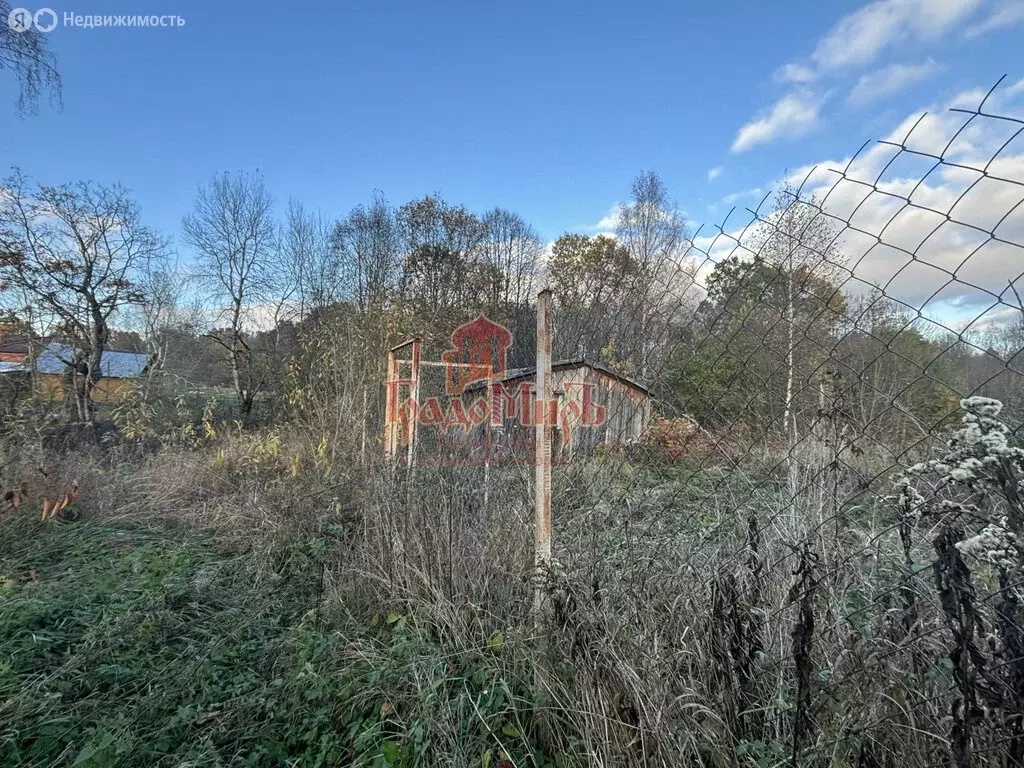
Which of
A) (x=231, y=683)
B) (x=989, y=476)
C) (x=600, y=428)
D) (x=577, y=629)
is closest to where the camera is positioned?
(x=989, y=476)

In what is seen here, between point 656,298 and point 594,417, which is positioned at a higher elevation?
point 656,298

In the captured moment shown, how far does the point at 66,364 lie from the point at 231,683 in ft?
30.3

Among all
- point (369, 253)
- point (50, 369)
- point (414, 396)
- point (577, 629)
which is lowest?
point (577, 629)

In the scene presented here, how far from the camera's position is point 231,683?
6.32 ft

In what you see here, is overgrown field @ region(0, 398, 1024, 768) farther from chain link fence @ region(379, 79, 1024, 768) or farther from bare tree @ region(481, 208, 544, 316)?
bare tree @ region(481, 208, 544, 316)

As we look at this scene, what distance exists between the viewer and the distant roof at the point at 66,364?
279 inches

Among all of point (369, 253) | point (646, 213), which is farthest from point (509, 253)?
point (369, 253)

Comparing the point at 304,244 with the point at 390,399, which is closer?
the point at 390,399

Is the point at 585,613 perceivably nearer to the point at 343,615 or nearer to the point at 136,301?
the point at 343,615

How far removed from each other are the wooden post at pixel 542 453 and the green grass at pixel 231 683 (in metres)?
0.40

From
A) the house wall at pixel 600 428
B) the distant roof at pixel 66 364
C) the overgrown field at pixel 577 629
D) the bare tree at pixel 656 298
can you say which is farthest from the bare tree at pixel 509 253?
the bare tree at pixel 656 298

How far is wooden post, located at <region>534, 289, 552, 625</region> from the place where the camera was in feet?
5.59

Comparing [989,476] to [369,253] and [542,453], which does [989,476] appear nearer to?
[542,453]

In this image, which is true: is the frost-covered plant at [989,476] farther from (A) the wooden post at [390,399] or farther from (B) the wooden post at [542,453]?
(A) the wooden post at [390,399]
